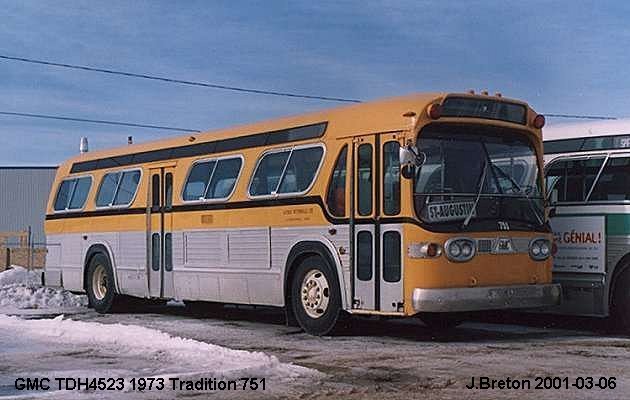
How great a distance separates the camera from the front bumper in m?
11.5

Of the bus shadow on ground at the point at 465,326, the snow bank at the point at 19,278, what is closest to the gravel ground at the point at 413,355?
the bus shadow on ground at the point at 465,326

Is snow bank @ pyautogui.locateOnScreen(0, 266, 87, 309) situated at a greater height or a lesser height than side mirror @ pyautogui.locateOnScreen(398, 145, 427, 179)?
lesser

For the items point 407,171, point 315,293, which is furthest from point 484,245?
point 315,293

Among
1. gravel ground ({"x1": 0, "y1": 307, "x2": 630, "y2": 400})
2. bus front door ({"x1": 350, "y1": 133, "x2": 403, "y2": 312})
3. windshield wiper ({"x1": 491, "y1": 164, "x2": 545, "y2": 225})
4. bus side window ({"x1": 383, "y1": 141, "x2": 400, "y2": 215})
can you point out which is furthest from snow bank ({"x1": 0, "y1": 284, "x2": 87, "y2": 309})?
windshield wiper ({"x1": 491, "y1": 164, "x2": 545, "y2": 225})

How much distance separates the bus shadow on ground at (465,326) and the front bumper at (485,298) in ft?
2.71

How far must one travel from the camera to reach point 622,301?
1327cm

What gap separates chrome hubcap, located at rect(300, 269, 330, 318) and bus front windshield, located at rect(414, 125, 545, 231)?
1959mm

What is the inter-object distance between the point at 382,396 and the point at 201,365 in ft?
7.46

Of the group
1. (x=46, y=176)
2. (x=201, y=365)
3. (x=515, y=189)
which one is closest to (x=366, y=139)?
(x=515, y=189)

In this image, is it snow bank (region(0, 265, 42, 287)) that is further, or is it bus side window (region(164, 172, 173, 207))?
snow bank (region(0, 265, 42, 287))

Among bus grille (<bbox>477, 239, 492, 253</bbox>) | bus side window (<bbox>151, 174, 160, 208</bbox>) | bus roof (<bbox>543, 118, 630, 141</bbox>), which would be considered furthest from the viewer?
bus side window (<bbox>151, 174, 160, 208</bbox>)

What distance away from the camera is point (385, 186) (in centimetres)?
1215

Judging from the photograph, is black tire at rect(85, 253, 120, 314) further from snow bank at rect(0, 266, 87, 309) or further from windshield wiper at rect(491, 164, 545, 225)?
windshield wiper at rect(491, 164, 545, 225)

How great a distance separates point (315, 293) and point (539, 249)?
9.65ft
